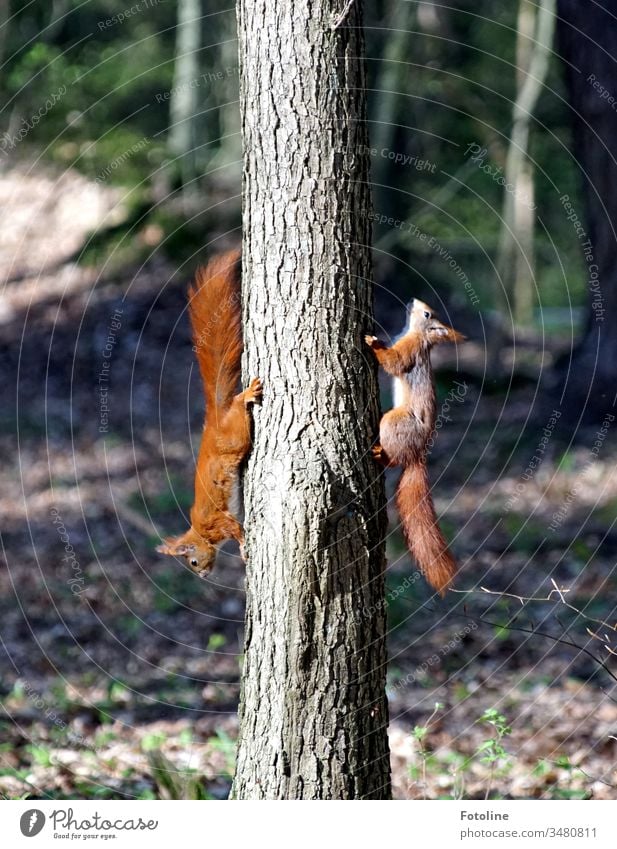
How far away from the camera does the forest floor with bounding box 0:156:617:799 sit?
4008 millimetres

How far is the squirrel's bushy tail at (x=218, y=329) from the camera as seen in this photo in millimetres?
3223

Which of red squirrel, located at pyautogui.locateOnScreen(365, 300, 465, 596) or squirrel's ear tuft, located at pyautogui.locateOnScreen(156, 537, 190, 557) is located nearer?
red squirrel, located at pyautogui.locateOnScreen(365, 300, 465, 596)

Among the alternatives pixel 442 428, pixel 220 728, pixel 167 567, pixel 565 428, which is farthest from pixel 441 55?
pixel 220 728

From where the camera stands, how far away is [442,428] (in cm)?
866

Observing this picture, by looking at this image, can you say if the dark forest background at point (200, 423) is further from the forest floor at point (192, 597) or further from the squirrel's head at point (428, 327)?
the squirrel's head at point (428, 327)

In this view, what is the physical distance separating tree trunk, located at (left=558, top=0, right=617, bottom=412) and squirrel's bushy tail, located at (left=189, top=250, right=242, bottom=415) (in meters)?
4.34

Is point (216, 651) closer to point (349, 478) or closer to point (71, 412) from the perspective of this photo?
point (349, 478)

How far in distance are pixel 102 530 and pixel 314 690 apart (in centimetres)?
531

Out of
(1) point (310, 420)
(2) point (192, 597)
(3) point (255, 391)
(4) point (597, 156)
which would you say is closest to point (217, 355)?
(3) point (255, 391)

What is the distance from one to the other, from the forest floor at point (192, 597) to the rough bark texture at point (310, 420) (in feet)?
1.68

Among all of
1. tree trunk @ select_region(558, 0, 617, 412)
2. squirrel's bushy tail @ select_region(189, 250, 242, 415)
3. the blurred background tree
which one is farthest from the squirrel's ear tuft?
the blurred background tree

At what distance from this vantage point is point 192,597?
253 inches
